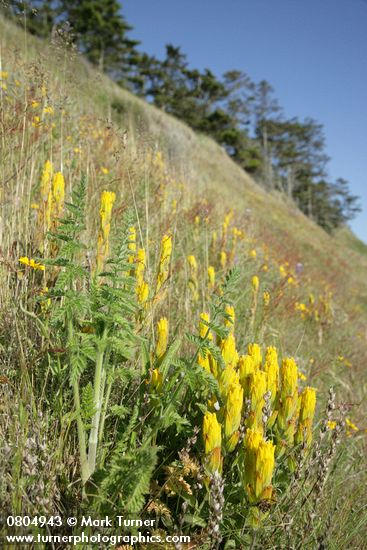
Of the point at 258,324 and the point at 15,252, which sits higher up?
the point at 15,252

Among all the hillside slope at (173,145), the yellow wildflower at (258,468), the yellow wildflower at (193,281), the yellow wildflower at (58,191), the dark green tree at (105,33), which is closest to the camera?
the yellow wildflower at (258,468)

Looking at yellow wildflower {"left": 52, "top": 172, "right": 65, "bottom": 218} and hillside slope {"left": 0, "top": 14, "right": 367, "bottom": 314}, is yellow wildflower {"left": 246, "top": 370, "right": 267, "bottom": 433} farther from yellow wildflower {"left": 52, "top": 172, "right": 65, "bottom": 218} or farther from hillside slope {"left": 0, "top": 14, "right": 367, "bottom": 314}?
hillside slope {"left": 0, "top": 14, "right": 367, "bottom": 314}

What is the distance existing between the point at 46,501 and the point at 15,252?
1.21 metres

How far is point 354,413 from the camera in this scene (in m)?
2.96

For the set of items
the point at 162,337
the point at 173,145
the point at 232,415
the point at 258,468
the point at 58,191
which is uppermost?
the point at 173,145

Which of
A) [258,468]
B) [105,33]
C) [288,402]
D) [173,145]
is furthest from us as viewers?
[105,33]

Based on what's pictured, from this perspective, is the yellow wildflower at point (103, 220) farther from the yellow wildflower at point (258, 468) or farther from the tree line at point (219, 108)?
the tree line at point (219, 108)

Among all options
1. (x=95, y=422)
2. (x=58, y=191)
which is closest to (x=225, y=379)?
(x=95, y=422)

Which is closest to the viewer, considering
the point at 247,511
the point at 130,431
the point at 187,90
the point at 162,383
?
the point at 247,511

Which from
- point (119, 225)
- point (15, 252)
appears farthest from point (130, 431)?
point (119, 225)

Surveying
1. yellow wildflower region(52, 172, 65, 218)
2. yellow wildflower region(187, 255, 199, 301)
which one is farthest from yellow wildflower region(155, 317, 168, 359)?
yellow wildflower region(187, 255, 199, 301)

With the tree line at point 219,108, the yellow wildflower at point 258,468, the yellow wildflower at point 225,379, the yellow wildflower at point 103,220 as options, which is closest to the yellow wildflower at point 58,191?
the yellow wildflower at point 103,220

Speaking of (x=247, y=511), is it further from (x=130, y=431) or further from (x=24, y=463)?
(x=24, y=463)

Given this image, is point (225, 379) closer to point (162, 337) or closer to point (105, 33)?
point (162, 337)
